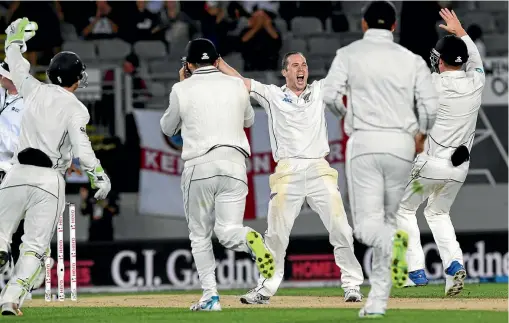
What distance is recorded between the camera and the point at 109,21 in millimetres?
22984

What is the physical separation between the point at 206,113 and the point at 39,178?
1601mm

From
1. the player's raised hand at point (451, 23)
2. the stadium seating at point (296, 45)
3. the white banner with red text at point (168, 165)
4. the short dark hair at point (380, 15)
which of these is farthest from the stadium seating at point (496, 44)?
the short dark hair at point (380, 15)

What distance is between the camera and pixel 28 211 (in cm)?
1178

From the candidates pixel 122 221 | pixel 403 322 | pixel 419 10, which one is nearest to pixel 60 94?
pixel 403 322

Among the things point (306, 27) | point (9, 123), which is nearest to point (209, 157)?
point (9, 123)

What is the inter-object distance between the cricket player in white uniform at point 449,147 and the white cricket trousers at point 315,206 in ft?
2.81

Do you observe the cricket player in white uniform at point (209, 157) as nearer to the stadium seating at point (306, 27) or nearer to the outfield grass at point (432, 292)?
the outfield grass at point (432, 292)

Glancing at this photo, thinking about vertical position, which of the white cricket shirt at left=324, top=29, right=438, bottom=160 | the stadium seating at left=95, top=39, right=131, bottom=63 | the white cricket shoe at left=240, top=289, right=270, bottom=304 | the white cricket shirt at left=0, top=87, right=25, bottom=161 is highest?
the stadium seating at left=95, top=39, right=131, bottom=63

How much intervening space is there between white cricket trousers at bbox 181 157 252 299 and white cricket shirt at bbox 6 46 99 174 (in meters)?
0.96

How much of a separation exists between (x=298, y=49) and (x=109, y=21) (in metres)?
3.30

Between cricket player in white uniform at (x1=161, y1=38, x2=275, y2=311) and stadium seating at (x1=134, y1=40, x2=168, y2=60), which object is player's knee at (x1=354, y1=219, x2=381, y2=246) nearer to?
cricket player in white uniform at (x1=161, y1=38, x2=275, y2=311)

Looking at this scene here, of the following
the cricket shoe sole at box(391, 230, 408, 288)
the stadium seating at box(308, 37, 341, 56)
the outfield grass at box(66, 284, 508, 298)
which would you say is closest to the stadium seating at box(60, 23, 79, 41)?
the stadium seating at box(308, 37, 341, 56)

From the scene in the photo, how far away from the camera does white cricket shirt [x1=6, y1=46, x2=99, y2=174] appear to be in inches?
460

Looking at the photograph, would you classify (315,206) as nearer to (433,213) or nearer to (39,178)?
(433,213)
